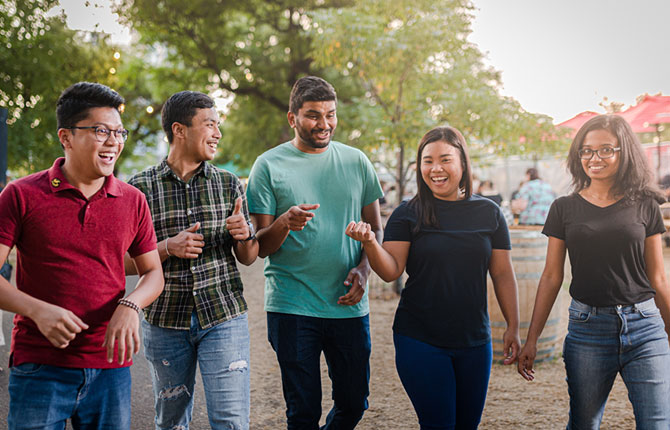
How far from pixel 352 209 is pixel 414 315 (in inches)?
29.2

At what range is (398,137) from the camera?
8.26 metres

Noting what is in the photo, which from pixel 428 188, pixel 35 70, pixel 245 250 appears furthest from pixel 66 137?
pixel 35 70

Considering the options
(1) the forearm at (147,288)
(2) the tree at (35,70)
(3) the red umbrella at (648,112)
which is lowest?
(1) the forearm at (147,288)

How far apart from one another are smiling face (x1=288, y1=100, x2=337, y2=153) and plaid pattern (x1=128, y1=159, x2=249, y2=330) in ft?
1.77

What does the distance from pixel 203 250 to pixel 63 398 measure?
3.07 ft

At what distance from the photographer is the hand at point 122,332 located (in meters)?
2.01

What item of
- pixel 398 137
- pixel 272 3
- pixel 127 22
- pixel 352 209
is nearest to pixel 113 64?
pixel 127 22

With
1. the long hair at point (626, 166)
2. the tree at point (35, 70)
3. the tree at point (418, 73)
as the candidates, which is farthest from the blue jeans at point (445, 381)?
the tree at point (35, 70)

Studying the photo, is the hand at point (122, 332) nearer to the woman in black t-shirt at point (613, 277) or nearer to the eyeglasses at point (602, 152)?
the woman in black t-shirt at point (613, 277)

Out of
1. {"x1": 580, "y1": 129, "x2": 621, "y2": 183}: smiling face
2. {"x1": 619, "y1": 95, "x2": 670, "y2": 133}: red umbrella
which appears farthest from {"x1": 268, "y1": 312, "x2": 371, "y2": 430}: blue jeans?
{"x1": 619, "y1": 95, "x2": 670, "y2": 133}: red umbrella

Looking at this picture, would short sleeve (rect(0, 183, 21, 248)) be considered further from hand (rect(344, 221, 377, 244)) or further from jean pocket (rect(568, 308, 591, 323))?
jean pocket (rect(568, 308, 591, 323))

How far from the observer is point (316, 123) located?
10.3 feet

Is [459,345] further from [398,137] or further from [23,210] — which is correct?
[398,137]

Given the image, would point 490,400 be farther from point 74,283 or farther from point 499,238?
point 74,283
